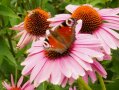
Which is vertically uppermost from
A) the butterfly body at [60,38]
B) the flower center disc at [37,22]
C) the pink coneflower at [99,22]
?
the butterfly body at [60,38]

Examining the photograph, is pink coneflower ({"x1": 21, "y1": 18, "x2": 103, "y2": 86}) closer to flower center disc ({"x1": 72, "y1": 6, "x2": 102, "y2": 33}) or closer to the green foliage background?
flower center disc ({"x1": 72, "y1": 6, "x2": 102, "y2": 33})

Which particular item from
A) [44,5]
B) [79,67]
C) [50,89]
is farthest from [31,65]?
[44,5]

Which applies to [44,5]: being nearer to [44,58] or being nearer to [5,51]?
[5,51]

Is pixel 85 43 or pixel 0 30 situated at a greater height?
pixel 85 43

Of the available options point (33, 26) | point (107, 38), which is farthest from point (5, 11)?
point (107, 38)

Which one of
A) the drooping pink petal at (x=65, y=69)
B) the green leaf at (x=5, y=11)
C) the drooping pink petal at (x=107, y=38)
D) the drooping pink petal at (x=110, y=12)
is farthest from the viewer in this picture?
the green leaf at (x=5, y=11)

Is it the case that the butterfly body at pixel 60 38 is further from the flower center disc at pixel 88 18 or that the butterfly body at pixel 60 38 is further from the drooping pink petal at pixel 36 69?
the flower center disc at pixel 88 18

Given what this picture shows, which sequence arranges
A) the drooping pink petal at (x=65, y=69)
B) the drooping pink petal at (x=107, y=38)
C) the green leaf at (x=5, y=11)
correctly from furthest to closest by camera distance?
the green leaf at (x=5, y=11) < the drooping pink petal at (x=107, y=38) < the drooping pink petal at (x=65, y=69)

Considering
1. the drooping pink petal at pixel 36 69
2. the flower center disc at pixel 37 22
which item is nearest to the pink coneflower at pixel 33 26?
the flower center disc at pixel 37 22
